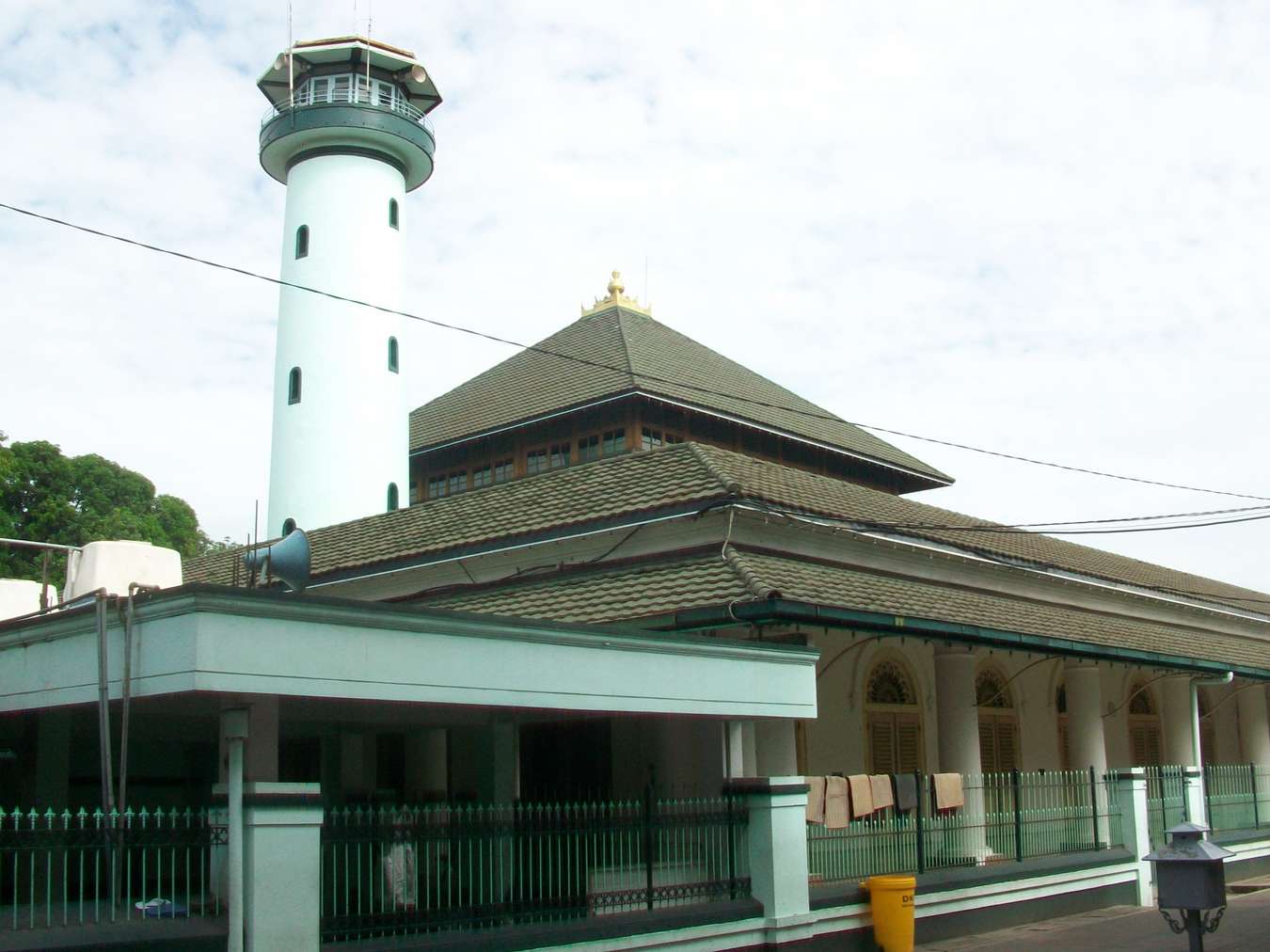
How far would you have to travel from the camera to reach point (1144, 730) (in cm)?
2545

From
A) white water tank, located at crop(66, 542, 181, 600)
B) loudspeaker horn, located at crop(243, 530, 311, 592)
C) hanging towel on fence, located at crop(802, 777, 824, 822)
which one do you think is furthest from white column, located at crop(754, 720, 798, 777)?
white water tank, located at crop(66, 542, 181, 600)

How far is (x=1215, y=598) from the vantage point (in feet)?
99.6

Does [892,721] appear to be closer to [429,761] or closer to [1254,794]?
[429,761]

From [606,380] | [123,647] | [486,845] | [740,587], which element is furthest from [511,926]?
→ [606,380]

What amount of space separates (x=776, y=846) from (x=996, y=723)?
895 centimetres

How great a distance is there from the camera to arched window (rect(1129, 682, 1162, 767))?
2492 centimetres

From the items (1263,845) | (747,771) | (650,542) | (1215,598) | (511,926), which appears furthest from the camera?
(1215,598)

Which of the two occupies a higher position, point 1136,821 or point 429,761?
point 429,761

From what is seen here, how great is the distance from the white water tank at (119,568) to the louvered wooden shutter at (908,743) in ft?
32.4

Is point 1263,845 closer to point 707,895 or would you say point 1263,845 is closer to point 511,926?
point 707,895

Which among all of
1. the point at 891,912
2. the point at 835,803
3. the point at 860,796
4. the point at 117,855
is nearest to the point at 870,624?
the point at 860,796

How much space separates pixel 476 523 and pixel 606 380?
17.7 feet

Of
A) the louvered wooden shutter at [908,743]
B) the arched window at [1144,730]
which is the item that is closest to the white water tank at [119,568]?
the louvered wooden shutter at [908,743]

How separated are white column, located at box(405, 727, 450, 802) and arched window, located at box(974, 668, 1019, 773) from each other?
7.76 metres
